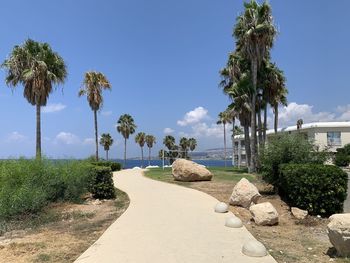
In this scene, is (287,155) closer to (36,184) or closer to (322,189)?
(322,189)

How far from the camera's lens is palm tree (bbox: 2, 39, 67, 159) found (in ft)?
95.3

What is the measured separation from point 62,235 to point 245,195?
21.2 ft

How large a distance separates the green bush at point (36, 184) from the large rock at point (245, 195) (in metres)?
5.75

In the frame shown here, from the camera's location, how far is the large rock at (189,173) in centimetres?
2286

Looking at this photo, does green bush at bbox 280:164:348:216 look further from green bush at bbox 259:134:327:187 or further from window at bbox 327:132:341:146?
window at bbox 327:132:341:146

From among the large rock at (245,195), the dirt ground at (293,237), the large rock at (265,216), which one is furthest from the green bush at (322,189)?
the large rock at (265,216)

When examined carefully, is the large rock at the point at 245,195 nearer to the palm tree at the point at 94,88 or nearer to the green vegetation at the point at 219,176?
the green vegetation at the point at 219,176

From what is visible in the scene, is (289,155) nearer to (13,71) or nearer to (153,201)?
(153,201)

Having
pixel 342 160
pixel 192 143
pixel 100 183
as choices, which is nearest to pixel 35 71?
pixel 100 183

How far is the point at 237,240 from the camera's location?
27.4 ft

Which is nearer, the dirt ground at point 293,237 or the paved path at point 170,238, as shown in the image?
the paved path at point 170,238

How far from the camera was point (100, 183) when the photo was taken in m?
15.7

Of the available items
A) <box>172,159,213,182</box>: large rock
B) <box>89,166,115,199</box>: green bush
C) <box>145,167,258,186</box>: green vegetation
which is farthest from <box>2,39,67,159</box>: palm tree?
<box>89,166,115,199</box>: green bush

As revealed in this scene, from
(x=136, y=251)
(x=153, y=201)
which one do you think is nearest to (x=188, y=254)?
(x=136, y=251)
